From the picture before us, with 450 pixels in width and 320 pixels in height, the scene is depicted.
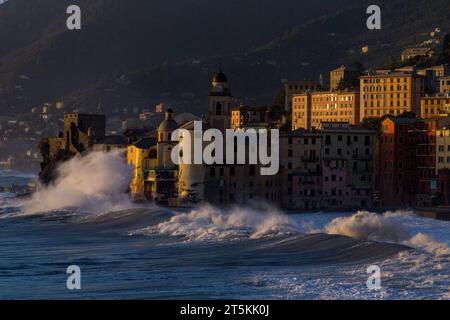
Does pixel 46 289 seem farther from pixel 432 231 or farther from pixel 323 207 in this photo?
pixel 323 207

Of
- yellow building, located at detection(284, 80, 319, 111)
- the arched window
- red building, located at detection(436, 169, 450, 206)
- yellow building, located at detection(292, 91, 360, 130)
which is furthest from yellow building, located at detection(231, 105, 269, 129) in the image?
red building, located at detection(436, 169, 450, 206)

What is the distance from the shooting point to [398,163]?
112812mm

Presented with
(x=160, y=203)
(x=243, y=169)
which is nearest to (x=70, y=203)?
(x=160, y=203)

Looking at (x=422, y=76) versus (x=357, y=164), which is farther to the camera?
(x=422, y=76)

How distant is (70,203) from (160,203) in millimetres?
17044

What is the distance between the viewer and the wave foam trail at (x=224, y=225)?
81.2 meters

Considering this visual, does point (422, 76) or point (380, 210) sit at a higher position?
point (422, 76)

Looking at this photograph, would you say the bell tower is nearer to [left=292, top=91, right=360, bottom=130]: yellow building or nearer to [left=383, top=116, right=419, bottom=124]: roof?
[left=383, top=116, right=419, bottom=124]: roof

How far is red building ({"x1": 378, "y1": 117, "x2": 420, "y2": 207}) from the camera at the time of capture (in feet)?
370

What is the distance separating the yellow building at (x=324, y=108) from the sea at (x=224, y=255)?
154 ft

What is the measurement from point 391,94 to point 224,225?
6366 centimetres

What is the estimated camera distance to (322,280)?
5706 cm

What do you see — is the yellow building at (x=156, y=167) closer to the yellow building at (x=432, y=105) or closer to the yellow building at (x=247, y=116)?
the yellow building at (x=247, y=116)

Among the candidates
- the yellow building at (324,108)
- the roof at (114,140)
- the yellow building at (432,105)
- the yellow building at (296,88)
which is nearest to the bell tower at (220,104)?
the roof at (114,140)
